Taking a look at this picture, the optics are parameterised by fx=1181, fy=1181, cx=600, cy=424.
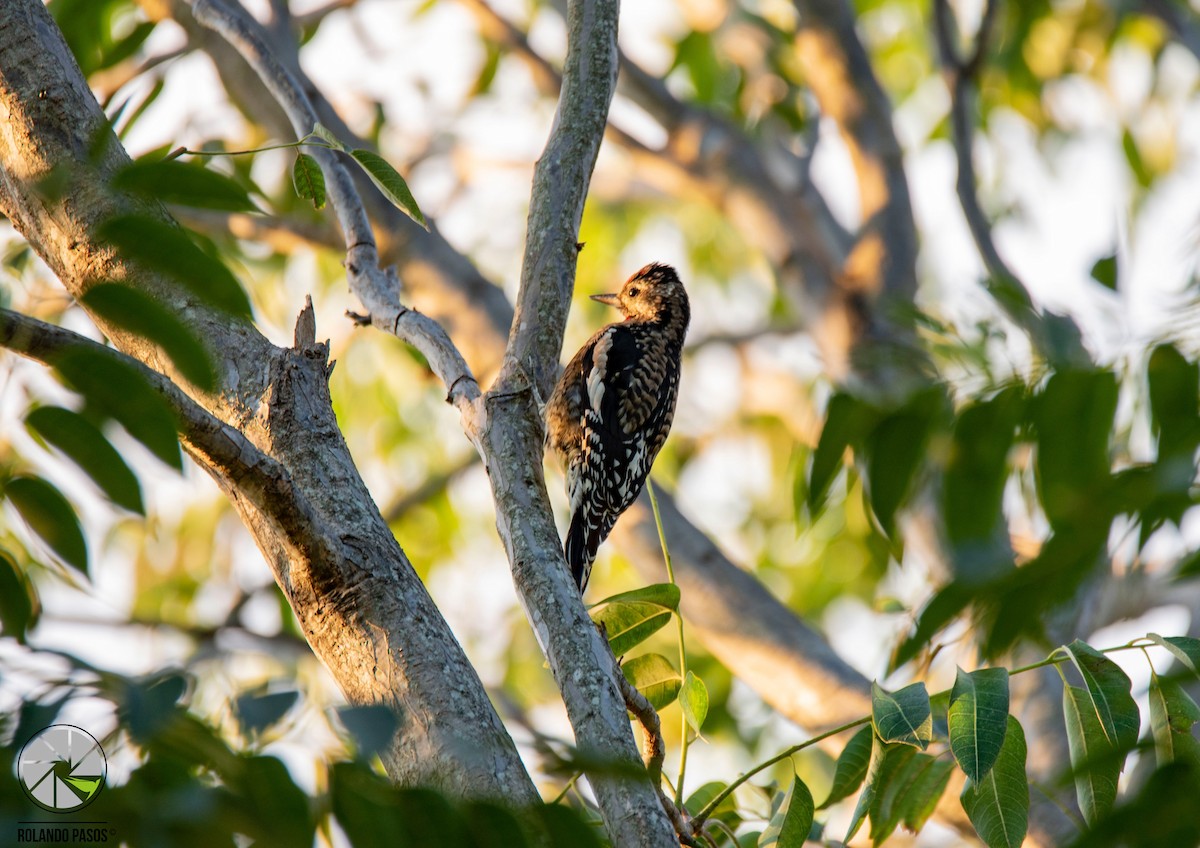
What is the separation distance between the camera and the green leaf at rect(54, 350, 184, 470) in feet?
4.26

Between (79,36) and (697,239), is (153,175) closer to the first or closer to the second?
(79,36)

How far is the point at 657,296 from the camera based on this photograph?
20.1 ft

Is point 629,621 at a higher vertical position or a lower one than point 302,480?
lower

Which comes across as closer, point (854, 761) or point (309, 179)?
point (854, 761)

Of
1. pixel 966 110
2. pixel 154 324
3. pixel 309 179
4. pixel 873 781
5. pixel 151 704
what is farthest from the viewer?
pixel 966 110

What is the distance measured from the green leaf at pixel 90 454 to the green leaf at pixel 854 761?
4.64ft

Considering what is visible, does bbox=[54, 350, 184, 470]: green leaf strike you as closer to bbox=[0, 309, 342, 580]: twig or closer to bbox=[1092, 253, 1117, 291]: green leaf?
Answer: bbox=[0, 309, 342, 580]: twig

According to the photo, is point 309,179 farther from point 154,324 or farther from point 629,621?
point 154,324

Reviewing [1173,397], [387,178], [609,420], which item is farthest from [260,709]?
[609,420]

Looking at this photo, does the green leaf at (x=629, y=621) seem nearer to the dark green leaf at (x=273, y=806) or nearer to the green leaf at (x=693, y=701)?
the green leaf at (x=693, y=701)

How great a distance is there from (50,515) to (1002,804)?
1.58m

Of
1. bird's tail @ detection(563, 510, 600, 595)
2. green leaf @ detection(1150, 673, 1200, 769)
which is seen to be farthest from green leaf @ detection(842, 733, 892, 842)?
Result: bird's tail @ detection(563, 510, 600, 595)

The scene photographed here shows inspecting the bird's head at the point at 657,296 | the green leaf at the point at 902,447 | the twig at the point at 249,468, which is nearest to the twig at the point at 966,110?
the bird's head at the point at 657,296

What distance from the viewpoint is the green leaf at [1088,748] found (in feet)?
5.66
